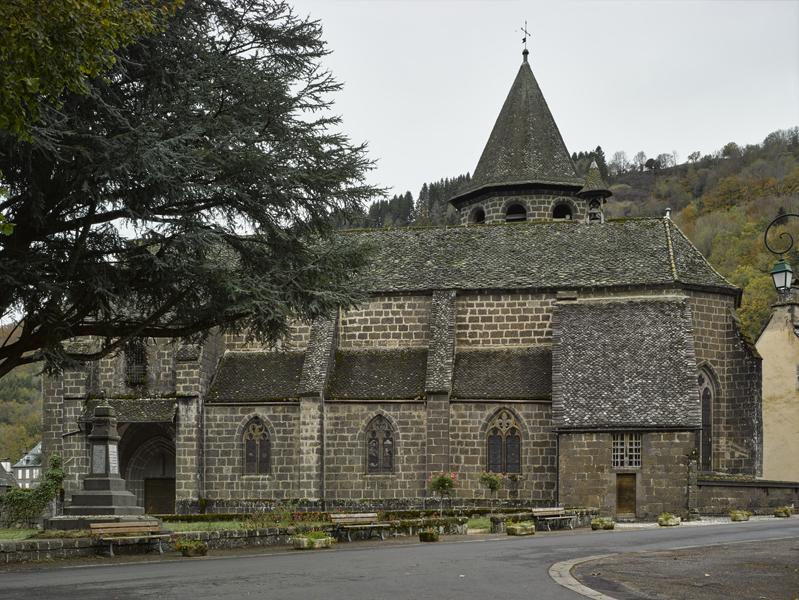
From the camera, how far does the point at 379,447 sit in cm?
3272

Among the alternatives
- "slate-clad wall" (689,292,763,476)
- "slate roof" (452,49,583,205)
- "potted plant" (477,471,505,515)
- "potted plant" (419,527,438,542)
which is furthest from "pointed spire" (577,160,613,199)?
"potted plant" (419,527,438,542)

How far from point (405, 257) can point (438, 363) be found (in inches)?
239

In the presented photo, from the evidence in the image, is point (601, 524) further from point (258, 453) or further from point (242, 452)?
point (242, 452)

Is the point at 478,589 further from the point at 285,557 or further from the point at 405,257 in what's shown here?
the point at 405,257

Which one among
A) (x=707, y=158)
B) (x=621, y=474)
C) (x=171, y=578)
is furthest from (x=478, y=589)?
(x=707, y=158)

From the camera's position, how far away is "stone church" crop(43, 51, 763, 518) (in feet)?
98.5

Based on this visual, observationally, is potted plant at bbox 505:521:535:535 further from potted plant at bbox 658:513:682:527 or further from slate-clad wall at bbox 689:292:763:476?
slate-clad wall at bbox 689:292:763:476

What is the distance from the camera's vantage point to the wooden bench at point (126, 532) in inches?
668

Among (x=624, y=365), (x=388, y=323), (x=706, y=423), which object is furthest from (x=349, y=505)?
(x=706, y=423)

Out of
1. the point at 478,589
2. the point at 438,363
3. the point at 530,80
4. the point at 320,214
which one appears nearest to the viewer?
the point at 478,589

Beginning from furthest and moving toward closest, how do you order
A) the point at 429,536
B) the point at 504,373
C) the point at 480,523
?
the point at 504,373 → the point at 480,523 → the point at 429,536

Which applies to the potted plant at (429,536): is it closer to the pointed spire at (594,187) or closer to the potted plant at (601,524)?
the potted plant at (601,524)

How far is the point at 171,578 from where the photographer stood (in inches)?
523

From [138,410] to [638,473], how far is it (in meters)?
17.5
